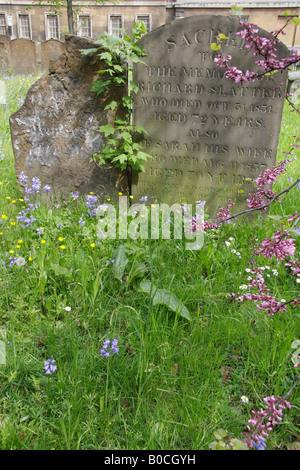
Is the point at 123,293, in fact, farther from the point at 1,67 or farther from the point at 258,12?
the point at 258,12

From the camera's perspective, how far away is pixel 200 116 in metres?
3.27

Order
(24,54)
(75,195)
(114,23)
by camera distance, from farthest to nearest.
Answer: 1. (114,23)
2. (24,54)
3. (75,195)

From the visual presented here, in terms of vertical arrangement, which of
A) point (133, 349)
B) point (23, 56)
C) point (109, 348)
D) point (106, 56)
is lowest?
point (133, 349)

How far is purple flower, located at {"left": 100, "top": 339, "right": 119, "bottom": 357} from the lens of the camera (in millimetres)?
1616

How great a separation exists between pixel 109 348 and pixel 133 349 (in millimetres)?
198

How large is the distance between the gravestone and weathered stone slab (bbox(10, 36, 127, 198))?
1.18ft

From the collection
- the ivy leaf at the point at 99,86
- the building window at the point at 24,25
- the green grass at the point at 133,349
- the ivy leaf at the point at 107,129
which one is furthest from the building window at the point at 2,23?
the green grass at the point at 133,349

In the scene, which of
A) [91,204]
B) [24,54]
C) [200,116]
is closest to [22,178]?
[91,204]

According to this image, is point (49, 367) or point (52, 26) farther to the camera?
point (52, 26)

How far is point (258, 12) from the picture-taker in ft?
78.0

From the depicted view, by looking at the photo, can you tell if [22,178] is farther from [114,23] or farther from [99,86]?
[114,23]

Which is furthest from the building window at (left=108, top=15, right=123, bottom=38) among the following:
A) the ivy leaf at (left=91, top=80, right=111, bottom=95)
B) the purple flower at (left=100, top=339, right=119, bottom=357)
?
the purple flower at (left=100, top=339, right=119, bottom=357)

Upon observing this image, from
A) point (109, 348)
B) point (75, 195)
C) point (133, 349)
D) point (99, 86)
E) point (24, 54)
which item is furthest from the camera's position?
point (24, 54)
